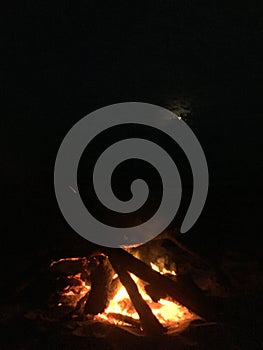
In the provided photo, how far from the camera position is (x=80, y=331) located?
14.0ft

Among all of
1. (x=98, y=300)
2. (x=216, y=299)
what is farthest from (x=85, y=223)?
(x=216, y=299)

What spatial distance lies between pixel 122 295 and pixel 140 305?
0.76m

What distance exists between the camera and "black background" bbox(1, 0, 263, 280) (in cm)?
940

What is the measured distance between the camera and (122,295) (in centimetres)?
515

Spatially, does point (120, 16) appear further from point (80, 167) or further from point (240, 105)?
point (80, 167)

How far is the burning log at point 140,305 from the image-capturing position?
4.20 metres

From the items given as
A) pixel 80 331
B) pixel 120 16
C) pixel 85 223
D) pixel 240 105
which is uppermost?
pixel 120 16

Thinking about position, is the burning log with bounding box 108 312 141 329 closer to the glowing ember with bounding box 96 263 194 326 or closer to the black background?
the glowing ember with bounding box 96 263 194 326

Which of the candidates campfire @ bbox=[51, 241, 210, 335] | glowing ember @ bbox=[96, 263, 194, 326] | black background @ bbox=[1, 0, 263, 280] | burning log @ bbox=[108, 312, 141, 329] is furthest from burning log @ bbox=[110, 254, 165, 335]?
black background @ bbox=[1, 0, 263, 280]

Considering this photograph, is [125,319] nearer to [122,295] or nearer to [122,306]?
[122,306]

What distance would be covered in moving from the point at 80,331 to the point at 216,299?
6.44 ft

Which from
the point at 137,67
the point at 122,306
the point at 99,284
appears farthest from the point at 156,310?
the point at 137,67

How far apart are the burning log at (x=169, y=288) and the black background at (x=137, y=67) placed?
369cm

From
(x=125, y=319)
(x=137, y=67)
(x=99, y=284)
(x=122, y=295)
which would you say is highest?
(x=137, y=67)
